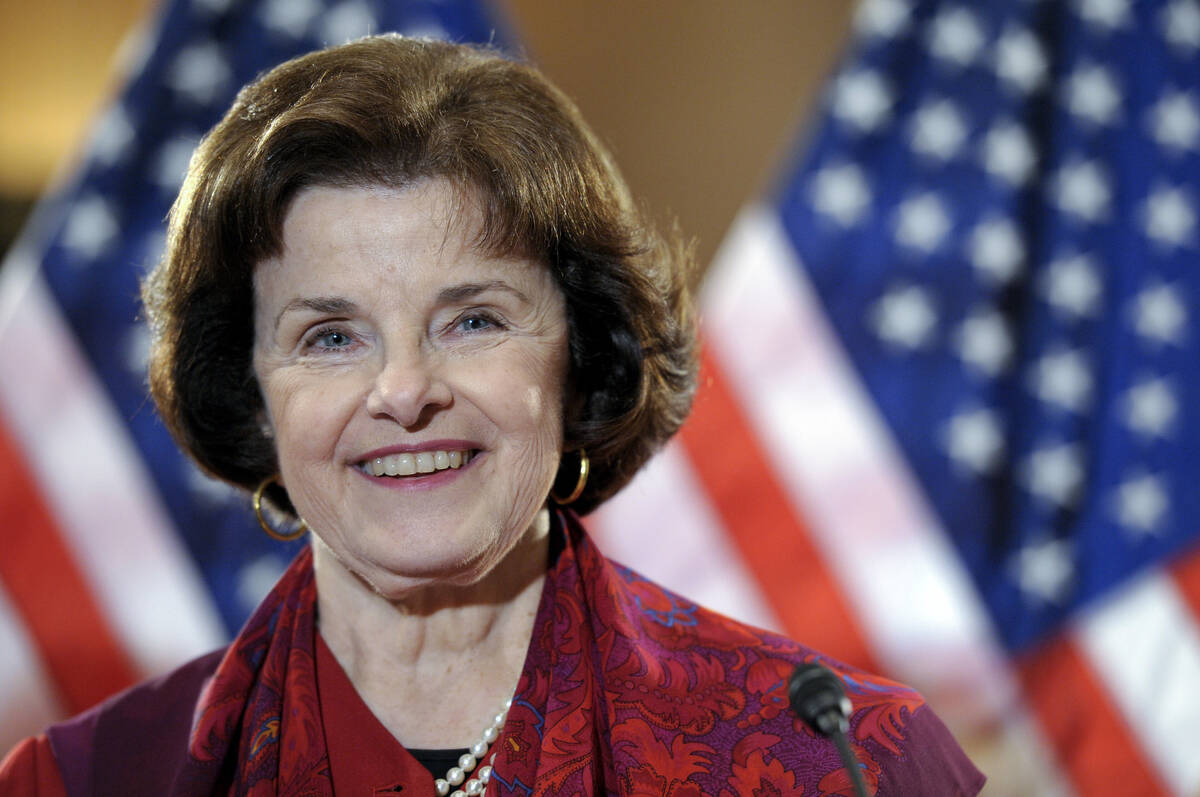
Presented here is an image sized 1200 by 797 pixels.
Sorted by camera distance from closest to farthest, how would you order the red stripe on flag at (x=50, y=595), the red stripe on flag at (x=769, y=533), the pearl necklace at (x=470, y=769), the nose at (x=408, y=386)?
the nose at (x=408, y=386), the pearl necklace at (x=470, y=769), the red stripe on flag at (x=50, y=595), the red stripe on flag at (x=769, y=533)

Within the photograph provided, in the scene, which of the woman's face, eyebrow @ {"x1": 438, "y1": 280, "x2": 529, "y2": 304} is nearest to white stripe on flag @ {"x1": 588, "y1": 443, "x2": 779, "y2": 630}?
the woman's face

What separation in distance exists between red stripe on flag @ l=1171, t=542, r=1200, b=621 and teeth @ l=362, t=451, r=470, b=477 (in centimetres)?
214

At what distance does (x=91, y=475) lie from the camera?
2.57 m

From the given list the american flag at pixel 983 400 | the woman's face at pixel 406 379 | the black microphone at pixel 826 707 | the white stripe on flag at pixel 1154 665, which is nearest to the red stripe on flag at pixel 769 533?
the american flag at pixel 983 400

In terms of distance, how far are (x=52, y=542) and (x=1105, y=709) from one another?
242 cm

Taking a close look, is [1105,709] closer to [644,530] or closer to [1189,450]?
[1189,450]

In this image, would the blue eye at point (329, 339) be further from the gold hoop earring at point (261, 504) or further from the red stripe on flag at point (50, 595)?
the red stripe on flag at point (50, 595)

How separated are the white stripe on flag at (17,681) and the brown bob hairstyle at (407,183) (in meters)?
1.24

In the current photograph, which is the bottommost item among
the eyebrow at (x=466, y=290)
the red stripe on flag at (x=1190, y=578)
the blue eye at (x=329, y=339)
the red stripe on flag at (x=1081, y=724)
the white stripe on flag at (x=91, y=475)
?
the red stripe on flag at (x=1081, y=724)

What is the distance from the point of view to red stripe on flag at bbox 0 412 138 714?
2551mm

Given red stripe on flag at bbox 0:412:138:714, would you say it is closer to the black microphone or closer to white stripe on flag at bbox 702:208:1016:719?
white stripe on flag at bbox 702:208:1016:719

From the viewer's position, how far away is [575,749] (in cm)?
136

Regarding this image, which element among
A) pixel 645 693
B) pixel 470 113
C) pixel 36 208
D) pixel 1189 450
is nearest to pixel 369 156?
pixel 470 113

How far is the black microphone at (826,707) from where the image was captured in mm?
1026
